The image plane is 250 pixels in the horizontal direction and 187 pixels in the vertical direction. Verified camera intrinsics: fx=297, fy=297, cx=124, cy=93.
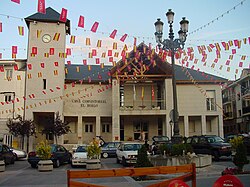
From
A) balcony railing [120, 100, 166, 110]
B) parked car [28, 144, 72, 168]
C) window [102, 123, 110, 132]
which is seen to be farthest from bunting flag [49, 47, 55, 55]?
parked car [28, 144, 72, 168]

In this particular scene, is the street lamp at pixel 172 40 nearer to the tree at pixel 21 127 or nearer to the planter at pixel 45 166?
the planter at pixel 45 166

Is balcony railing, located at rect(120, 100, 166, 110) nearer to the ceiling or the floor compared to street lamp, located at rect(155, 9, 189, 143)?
nearer to the floor

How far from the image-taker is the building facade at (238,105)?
1791 inches

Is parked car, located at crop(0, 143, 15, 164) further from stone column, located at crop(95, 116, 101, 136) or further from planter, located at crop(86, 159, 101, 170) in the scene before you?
stone column, located at crop(95, 116, 101, 136)

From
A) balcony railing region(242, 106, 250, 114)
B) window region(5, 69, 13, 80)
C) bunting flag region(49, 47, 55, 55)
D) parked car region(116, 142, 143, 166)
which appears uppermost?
bunting flag region(49, 47, 55, 55)

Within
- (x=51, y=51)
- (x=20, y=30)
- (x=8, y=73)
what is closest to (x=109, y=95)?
(x=51, y=51)

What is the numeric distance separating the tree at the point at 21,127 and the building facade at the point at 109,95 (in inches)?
61.6

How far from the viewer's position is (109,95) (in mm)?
35438

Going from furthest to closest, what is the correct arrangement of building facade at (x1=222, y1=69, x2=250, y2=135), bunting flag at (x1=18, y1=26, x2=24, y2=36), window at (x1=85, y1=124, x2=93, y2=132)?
building facade at (x1=222, y1=69, x2=250, y2=135)
window at (x1=85, y1=124, x2=93, y2=132)
bunting flag at (x1=18, y1=26, x2=24, y2=36)

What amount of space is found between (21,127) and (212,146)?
62.4ft

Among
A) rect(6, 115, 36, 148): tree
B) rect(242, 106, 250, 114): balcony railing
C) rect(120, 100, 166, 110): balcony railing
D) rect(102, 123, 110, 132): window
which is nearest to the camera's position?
rect(6, 115, 36, 148): tree

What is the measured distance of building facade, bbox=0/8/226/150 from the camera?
3291cm

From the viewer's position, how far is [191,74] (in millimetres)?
37281

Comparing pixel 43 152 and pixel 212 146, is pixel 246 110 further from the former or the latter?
pixel 43 152
